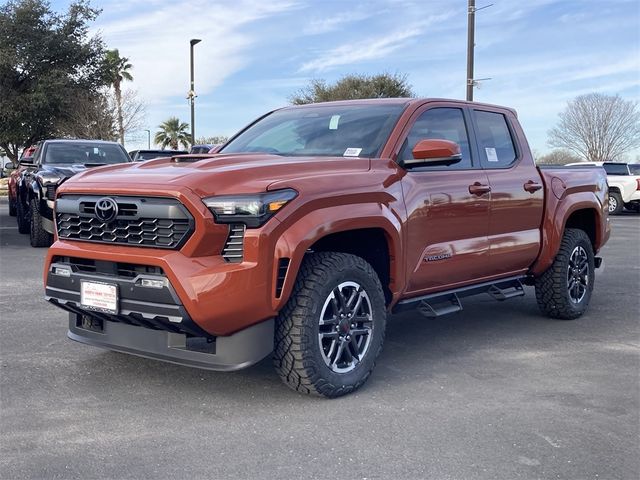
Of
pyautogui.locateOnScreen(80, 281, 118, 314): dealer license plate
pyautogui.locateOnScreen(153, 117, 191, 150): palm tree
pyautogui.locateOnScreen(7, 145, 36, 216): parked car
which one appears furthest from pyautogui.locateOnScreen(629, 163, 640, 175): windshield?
pyautogui.locateOnScreen(153, 117, 191, 150): palm tree

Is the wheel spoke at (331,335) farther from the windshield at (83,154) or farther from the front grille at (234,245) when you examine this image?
the windshield at (83,154)

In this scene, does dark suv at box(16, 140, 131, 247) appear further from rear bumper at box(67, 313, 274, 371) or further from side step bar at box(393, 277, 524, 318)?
side step bar at box(393, 277, 524, 318)

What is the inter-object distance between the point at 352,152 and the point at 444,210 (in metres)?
0.74

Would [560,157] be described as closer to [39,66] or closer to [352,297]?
[39,66]

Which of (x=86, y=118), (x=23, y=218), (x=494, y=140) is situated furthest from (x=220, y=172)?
(x=86, y=118)

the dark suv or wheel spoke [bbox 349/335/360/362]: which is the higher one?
the dark suv

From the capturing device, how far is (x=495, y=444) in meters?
3.47

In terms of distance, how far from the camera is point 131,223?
12.8ft

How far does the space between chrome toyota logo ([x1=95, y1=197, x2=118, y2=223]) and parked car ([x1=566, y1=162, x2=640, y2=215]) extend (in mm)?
20041

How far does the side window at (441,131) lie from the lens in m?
4.83

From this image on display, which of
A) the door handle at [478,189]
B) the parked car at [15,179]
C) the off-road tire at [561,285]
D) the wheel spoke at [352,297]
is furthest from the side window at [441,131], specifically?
the parked car at [15,179]

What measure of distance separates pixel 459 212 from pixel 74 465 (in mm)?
2957

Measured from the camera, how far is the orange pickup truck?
3717 mm

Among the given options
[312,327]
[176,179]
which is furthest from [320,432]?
[176,179]
